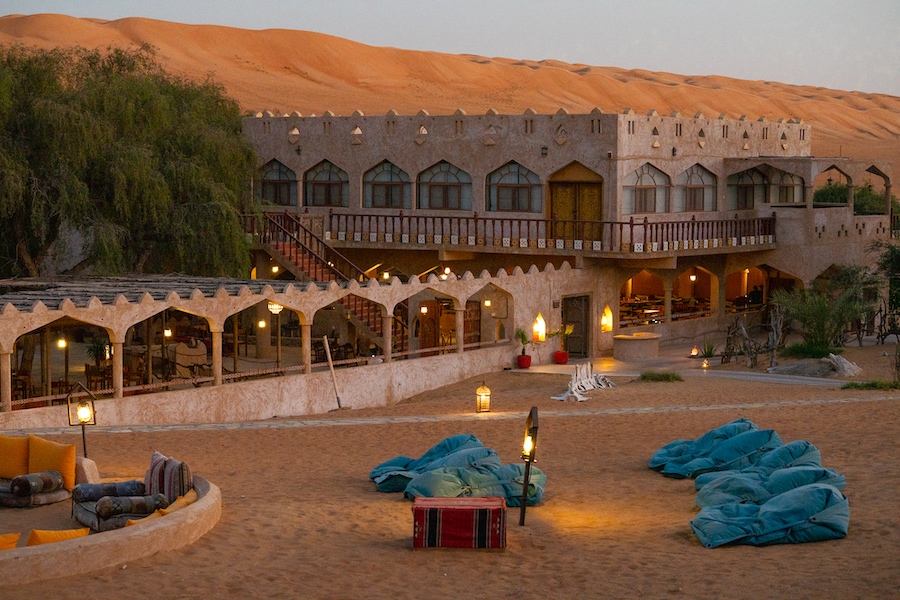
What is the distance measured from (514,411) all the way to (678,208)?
15.0 metres

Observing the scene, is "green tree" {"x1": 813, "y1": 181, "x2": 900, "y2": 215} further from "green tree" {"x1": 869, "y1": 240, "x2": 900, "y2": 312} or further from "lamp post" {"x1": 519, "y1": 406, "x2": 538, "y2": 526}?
"lamp post" {"x1": 519, "y1": 406, "x2": 538, "y2": 526}

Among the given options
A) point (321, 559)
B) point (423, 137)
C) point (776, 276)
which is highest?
point (423, 137)

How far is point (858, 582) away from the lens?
39.2ft

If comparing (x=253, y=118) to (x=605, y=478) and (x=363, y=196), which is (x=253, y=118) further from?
(x=605, y=478)

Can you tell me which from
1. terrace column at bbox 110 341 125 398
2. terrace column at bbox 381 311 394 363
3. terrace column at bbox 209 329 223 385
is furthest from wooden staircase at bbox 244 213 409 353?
terrace column at bbox 110 341 125 398

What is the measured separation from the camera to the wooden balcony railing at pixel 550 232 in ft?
116

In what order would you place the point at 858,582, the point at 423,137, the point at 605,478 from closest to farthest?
the point at 858,582
the point at 605,478
the point at 423,137

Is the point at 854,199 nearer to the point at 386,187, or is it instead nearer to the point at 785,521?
the point at 386,187

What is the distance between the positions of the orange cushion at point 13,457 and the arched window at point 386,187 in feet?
75.8

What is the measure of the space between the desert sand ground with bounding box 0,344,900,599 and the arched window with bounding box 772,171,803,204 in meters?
16.1

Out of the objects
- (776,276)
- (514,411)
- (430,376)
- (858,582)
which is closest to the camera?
(858,582)

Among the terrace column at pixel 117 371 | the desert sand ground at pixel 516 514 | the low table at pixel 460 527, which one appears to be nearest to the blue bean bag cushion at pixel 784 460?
the desert sand ground at pixel 516 514

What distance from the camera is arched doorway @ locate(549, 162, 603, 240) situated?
3641cm

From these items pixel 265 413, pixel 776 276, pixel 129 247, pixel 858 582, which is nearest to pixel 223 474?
pixel 265 413
